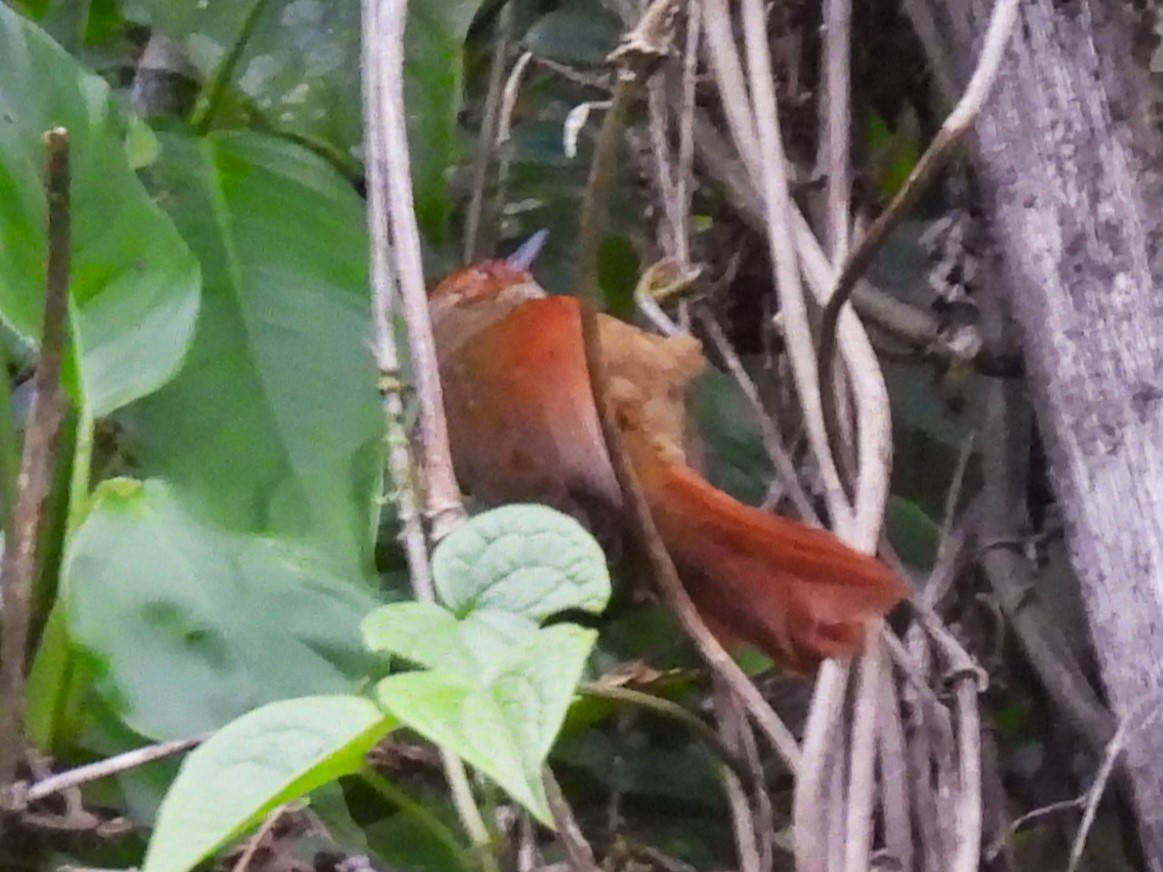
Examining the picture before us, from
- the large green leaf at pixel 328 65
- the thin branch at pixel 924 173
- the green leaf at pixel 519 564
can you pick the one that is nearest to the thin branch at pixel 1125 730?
the thin branch at pixel 924 173

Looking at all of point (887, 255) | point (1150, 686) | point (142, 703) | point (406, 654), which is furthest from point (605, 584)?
point (887, 255)

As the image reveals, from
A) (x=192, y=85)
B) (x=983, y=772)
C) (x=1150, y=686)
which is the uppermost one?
(x=192, y=85)

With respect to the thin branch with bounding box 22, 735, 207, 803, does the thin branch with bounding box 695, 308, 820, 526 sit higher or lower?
higher

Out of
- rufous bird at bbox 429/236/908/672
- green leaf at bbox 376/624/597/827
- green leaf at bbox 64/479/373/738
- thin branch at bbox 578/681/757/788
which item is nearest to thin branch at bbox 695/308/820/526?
rufous bird at bbox 429/236/908/672

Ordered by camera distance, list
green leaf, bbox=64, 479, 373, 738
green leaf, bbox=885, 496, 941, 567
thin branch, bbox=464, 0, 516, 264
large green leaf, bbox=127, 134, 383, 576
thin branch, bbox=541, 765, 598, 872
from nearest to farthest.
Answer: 1. thin branch, bbox=541, 765, 598, 872
2. green leaf, bbox=64, 479, 373, 738
3. large green leaf, bbox=127, 134, 383, 576
4. green leaf, bbox=885, 496, 941, 567
5. thin branch, bbox=464, 0, 516, 264

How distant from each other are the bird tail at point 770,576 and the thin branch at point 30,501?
29 centimetres

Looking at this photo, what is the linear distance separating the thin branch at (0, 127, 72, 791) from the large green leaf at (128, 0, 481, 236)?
1.34 feet

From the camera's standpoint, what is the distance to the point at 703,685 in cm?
87

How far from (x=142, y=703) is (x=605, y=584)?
23cm

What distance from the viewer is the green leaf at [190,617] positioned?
0.60 meters

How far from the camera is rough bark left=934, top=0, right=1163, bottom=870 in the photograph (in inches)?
27.1

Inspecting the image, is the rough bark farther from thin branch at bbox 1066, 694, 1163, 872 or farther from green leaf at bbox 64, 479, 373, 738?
green leaf at bbox 64, 479, 373, 738

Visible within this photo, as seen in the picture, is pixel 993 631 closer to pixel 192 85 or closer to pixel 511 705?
pixel 511 705

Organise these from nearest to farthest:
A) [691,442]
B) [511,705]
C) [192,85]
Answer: [511,705], [691,442], [192,85]
